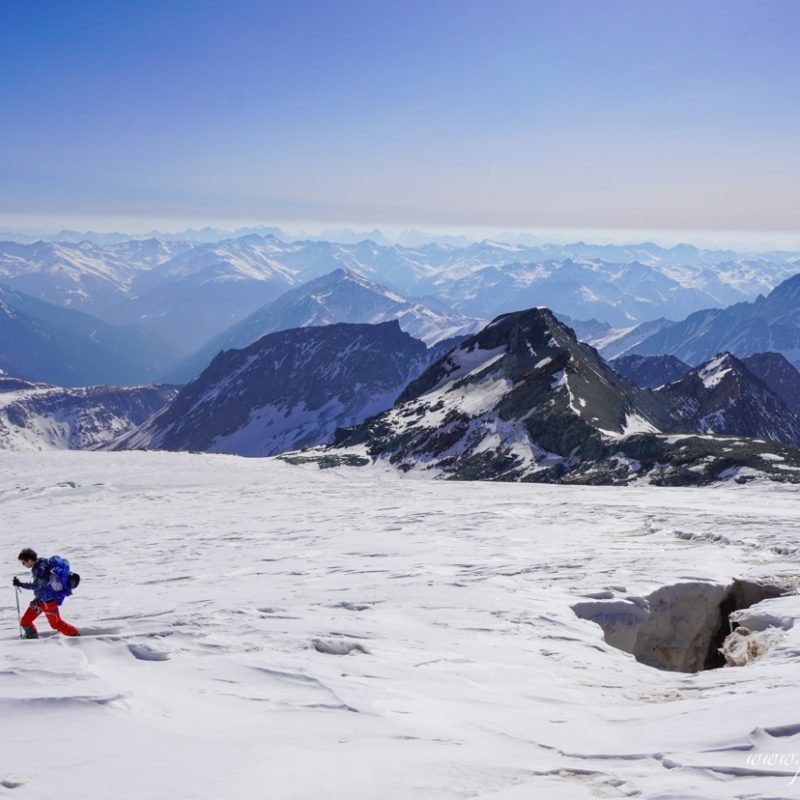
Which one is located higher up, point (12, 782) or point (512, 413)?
point (12, 782)

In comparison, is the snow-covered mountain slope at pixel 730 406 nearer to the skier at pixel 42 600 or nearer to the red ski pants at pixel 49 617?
the skier at pixel 42 600

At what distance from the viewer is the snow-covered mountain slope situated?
142625 mm

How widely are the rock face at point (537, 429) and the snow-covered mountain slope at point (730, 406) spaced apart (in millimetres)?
10632

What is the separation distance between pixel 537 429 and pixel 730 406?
83413mm

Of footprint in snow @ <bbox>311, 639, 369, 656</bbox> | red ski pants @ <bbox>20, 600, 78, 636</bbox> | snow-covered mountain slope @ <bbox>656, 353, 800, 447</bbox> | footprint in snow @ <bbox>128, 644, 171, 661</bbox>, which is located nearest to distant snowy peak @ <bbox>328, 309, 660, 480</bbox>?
snow-covered mountain slope @ <bbox>656, 353, 800, 447</bbox>

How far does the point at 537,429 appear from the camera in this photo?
3329 inches

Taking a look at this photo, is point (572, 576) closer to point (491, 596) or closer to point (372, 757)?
point (491, 596)

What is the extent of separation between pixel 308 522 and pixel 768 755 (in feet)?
84.1

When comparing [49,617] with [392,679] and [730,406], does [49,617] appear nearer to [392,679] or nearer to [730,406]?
[392,679]

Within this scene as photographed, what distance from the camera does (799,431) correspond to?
160500mm

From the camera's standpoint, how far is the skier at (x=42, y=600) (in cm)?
1347

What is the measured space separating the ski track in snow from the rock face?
39.2 metres

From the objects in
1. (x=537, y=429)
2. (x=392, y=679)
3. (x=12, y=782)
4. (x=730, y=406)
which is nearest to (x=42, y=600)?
(x=392, y=679)

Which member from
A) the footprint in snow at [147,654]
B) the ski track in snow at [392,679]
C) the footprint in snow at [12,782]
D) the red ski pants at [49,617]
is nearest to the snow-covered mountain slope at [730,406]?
the ski track in snow at [392,679]
